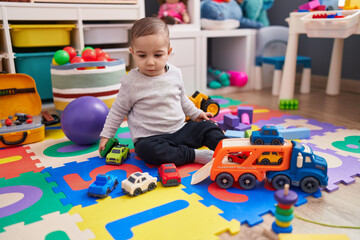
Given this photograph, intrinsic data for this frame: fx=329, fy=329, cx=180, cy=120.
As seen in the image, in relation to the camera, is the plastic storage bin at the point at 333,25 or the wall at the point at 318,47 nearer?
the plastic storage bin at the point at 333,25

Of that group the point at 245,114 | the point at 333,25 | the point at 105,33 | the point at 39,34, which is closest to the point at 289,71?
the point at 333,25

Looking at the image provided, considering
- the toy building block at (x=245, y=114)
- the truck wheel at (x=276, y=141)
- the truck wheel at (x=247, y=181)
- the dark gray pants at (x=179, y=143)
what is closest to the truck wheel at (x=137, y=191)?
the dark gray pants at (x=179, y=143)

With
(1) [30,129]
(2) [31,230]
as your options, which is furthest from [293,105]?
(2) [31,230]

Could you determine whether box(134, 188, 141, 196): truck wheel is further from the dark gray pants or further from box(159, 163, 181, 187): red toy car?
the dark gray pants

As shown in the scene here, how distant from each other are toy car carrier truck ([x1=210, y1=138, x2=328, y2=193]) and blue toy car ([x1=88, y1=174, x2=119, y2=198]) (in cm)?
30

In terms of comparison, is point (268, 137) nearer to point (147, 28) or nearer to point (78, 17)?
point (147, 28)

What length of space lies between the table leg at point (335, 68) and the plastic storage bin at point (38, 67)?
182cm

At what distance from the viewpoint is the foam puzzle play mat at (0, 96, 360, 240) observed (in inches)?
30.9

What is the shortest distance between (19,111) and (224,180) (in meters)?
1.12

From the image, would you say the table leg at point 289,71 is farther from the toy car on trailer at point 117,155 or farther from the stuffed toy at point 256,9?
the toy car on trailer at point 117,155

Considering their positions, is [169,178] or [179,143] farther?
[179,143]

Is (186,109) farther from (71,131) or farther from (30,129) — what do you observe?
(30,129)

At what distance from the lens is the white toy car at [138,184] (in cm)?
94

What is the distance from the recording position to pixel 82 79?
5.35 ft
